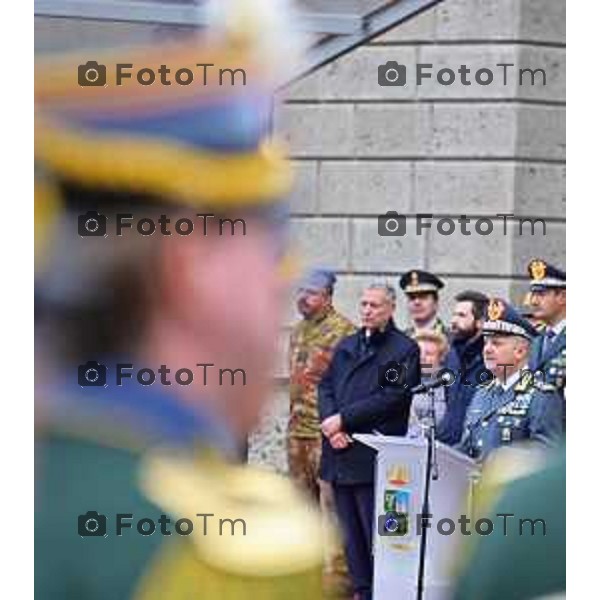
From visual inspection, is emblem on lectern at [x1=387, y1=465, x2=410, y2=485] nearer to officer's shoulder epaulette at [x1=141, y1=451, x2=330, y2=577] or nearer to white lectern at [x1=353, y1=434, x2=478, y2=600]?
white lectern at [x1=353, y1=434, x2=478, y2=600]

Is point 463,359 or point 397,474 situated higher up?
point 463,359

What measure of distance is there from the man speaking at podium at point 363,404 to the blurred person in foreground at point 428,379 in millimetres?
16

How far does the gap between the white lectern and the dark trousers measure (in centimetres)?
2

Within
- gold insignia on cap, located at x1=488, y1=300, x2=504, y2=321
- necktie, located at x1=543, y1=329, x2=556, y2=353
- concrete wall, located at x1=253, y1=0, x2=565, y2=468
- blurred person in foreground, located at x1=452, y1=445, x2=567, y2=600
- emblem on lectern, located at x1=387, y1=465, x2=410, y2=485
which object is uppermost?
concrete wall, located at x1=253, y1=0, x2=565, y2=468

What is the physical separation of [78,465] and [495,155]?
1291 millimetres

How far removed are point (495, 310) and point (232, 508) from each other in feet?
2.69

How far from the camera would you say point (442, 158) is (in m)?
5.30

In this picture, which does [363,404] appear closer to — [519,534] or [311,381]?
[311,381]

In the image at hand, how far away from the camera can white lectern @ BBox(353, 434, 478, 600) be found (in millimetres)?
5320

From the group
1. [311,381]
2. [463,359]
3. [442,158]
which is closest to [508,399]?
[463,359]

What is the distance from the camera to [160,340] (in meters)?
5.25

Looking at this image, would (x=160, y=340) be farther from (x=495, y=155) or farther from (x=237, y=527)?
(x=495, y=155)

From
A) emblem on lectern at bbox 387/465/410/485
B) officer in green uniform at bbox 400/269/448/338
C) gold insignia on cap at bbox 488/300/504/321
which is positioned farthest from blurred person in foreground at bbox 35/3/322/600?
gold insignia on cap at bbox 488/300/504/321

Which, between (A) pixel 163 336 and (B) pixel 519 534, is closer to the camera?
(A) pixel 163 336
